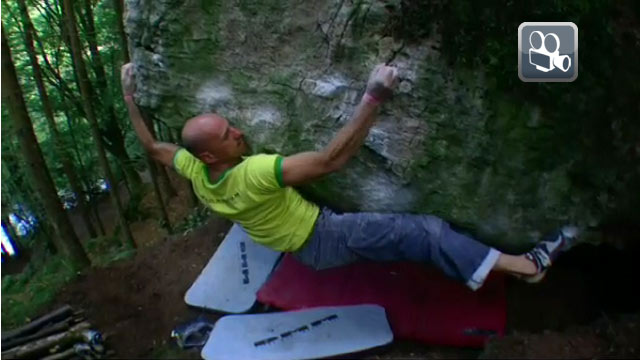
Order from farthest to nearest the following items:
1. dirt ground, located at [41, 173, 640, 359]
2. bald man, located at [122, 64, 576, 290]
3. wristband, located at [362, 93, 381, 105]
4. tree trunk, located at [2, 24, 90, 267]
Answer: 1. tree trunk, located at [2, 24, 90, 267]
2. dirt ground, located at [41, 173, 640, 359]
3. bald man, located at [122, 64, 576, 290]
4. wristband, located at [362, 93, 381, 105]

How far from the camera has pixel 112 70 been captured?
270 inches

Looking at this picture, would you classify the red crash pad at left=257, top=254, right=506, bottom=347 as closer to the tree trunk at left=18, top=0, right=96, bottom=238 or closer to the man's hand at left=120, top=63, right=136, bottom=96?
the man's hand at left=120, top=63, right=136, bottom=96

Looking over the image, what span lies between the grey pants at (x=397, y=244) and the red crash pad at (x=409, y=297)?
1.21ft

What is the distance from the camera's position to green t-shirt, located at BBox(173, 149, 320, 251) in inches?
114

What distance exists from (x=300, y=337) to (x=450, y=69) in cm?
169

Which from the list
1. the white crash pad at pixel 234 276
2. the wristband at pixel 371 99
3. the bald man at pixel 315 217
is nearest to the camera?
the wristband at pixel 371 99

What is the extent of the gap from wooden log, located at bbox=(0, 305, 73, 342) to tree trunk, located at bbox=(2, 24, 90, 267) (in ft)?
4.05

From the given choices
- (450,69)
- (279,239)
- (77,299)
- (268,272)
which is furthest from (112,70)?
(450,69)

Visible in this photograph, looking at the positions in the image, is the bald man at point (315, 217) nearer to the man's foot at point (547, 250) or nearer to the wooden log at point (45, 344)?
the man's foot at point (547, 250)

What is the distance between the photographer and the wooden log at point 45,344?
366 cm

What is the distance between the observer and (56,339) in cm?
371

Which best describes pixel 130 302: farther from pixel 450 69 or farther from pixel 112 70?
pixel 112 70

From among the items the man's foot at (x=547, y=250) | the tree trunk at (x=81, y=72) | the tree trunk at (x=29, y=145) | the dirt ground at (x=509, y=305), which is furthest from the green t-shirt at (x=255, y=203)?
the tree trunk at (x=81, y=72)

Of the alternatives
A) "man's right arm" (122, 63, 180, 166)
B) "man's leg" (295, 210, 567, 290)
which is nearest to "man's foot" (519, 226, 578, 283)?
"man's leg" (295, 210, 567, 290)
